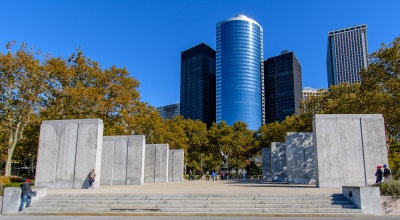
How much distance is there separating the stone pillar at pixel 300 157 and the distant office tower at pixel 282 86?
118 metres

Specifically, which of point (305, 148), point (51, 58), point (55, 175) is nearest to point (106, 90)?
point (51, 58)

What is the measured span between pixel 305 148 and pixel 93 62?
73.2 feet

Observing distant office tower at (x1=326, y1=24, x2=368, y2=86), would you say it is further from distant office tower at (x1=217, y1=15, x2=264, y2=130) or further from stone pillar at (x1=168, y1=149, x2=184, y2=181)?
stone pillar at (x1=168, y1=149, x2=184, y2=181)

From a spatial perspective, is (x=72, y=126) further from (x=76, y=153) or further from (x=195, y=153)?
(x=195, y=153)

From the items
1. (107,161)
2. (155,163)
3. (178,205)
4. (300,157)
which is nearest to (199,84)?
(155,163)

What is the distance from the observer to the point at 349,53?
630ft

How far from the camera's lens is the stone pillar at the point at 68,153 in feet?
64.8

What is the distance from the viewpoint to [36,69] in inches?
933

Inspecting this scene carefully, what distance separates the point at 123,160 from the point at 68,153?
6037 millimetres

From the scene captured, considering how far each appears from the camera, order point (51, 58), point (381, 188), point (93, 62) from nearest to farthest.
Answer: point (381, 188), point (51, 58), point (93, 62)

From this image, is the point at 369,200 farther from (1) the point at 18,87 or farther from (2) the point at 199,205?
(1) the point at 18,87

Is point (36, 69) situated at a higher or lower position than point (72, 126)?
higher

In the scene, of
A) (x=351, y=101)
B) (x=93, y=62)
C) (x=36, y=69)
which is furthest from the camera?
(x=93, y=62)

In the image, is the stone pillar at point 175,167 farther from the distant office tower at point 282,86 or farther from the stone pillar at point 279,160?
the distant office tower at point 282,86
